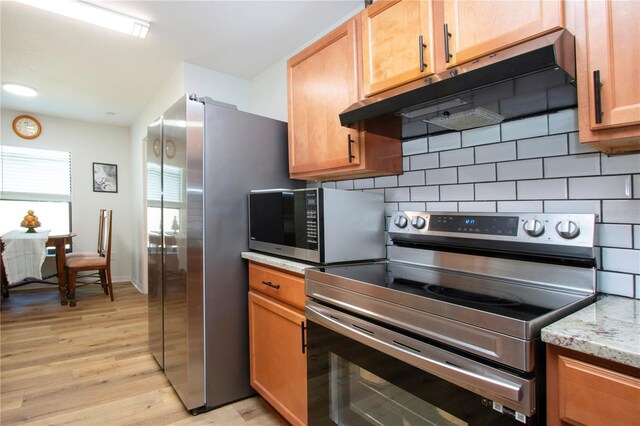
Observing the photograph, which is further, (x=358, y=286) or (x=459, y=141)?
(x=459, y=141)

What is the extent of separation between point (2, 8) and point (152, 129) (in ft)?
3.73

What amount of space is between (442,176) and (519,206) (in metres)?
0.37

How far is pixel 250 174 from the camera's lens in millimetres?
2039

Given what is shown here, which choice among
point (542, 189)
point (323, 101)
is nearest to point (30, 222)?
point (323, 101)

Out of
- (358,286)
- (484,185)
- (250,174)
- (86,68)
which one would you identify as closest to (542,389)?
(358,286)

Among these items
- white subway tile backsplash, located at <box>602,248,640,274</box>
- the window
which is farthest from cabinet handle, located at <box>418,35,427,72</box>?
the window

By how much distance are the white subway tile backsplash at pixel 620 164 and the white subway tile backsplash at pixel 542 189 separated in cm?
12

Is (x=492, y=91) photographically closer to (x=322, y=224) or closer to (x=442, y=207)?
(x=442, y=207)

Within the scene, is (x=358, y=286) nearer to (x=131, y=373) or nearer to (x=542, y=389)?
(x=542, y=389)

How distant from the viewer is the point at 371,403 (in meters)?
1.15

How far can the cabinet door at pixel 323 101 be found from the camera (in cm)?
163

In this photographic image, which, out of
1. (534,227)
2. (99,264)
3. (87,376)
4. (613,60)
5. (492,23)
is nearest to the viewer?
A: (613,60)

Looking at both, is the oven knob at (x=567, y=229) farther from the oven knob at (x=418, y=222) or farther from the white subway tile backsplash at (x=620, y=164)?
the oven knob at (x=418, y=222)

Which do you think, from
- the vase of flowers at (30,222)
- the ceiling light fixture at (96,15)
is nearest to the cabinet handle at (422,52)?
the ceiling light fixture at (96,15)
